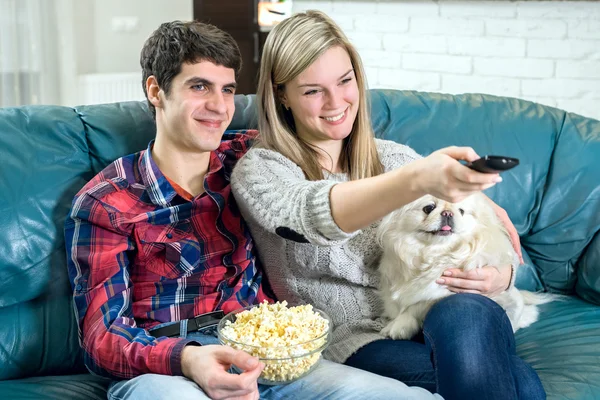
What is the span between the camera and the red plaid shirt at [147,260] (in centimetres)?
161

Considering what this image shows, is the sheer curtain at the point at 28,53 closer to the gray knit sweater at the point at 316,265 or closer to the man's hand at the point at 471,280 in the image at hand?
the gray knit sweater at the point at 316,265

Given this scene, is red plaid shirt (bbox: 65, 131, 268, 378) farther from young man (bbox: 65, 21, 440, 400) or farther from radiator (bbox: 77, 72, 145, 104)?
radiator (bbox: 77, 72, 145, 104)

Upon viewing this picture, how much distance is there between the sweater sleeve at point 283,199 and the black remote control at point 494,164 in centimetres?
37

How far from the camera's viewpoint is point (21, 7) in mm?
4156

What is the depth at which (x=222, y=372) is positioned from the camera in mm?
1416

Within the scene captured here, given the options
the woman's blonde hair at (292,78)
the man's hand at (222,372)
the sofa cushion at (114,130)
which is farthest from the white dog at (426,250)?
the sofa cushion at (114,130)

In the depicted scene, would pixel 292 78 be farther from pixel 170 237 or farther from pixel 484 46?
pixel 484 46

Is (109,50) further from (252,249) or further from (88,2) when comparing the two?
(252,249)

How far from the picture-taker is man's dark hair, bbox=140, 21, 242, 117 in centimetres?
182

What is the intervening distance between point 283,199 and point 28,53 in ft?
10.4

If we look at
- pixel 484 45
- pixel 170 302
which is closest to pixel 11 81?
pixel 484 45

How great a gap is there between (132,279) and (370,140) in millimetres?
719

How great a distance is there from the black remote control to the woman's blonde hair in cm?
74

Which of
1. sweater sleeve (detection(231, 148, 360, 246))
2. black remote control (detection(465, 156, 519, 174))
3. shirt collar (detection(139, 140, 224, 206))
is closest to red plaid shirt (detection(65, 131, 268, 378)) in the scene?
shirt collar (detection(139, 140, 224, 206))
